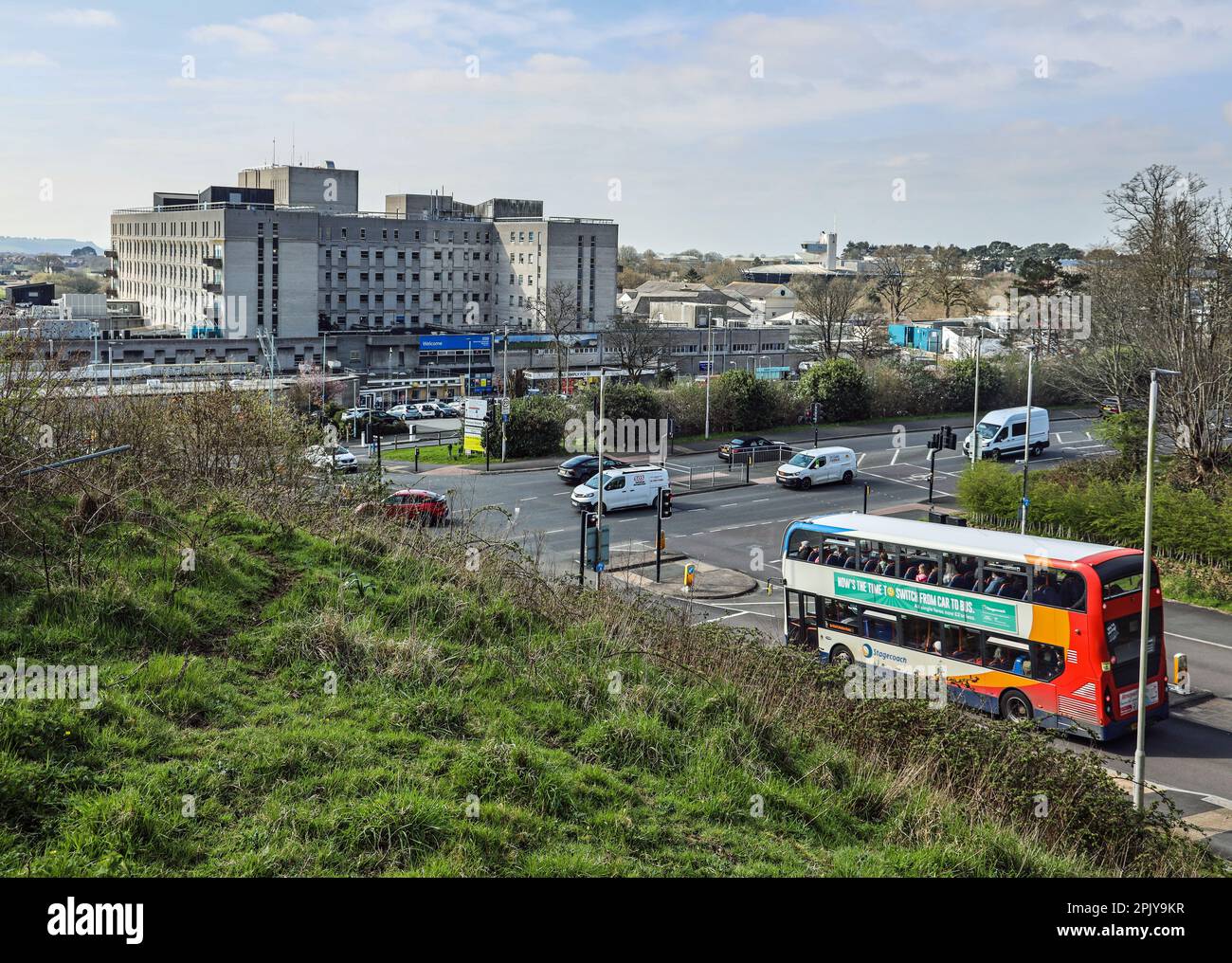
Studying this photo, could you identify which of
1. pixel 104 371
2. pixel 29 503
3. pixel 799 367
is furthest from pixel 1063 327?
pixel 29 503

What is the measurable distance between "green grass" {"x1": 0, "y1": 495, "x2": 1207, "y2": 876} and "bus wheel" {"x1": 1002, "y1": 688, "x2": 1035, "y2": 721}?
16.9ft

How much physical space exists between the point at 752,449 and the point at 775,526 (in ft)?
38.1

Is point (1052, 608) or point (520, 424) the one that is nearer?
point (1052, 608)

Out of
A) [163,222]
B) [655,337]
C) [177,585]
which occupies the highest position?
[163,222]

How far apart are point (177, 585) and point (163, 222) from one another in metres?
87.2

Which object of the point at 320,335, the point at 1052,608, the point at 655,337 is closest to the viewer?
the point at 1052,608

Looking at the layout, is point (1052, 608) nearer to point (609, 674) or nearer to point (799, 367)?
point (609, 674)

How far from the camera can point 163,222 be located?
91.1 metres

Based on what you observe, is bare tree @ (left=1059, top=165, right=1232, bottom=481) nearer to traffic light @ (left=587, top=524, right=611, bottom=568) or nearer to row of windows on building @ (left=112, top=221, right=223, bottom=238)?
traffic light @ (left=587, top=524, right=611, bottom=568)

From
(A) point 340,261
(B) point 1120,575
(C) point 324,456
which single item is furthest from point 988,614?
(A) point 340,261

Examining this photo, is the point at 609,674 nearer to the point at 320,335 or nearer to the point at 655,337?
the point at 655,337

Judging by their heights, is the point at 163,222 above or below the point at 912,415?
above

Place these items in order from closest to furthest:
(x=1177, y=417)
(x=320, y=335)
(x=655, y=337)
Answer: (x=1177, y=417) → (x=655, y=337) → (x=320, y=335)

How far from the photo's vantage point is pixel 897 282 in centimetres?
9575
